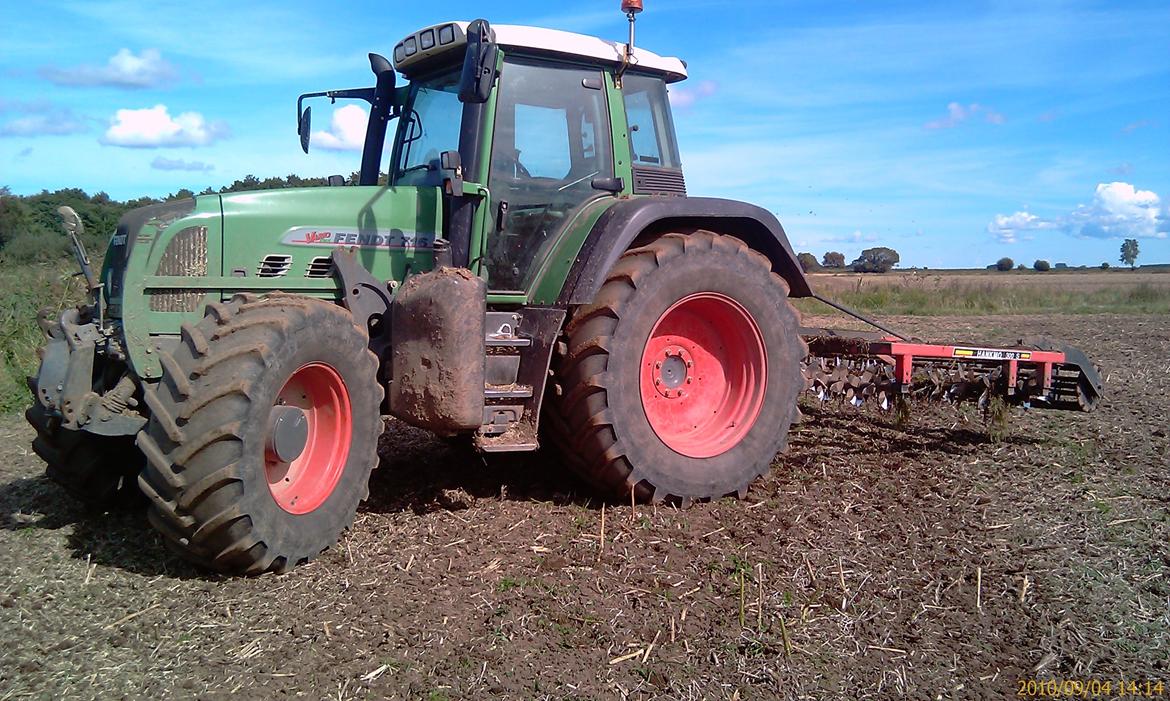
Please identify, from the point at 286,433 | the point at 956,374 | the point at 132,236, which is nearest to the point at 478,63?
the point at 132,236

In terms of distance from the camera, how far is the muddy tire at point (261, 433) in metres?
3.77

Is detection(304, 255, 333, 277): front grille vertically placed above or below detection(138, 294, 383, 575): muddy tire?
above

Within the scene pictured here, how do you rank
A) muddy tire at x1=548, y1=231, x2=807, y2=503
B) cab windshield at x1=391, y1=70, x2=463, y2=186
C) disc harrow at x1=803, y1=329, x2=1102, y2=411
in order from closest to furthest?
muddy tire at x1=548, y1=231, x2=807, y2=503 → cab windshield at x1=391, y1=70, x2=463, y2=186 → disc harrow at x1=803, y1=329, x2=1102, y2=411

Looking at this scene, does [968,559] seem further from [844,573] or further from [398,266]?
[398,266]

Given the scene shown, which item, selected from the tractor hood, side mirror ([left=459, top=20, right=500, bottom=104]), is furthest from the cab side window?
the tractor hood

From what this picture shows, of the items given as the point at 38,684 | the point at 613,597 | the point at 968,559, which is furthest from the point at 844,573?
the point at 38,684

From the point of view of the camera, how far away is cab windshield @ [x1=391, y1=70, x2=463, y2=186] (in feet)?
17.7

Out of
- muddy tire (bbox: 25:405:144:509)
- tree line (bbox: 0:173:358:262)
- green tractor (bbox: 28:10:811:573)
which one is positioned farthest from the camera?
tree line (bbox: 0:173:358:262)

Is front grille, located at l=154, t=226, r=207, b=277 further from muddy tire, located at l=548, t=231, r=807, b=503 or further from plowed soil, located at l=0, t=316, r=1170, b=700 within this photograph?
muddy tire, located at l=548, t=231, r=807, b=503

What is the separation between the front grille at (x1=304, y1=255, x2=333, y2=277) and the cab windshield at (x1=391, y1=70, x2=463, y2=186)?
837 millimetres

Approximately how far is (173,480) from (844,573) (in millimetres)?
2896

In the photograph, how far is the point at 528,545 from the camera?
4598mm

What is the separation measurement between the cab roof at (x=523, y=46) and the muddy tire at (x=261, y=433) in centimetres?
181

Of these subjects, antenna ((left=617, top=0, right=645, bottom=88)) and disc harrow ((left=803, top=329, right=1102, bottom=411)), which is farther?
disc harrow ((left=803, top=329, right=1102, bottom=411))
